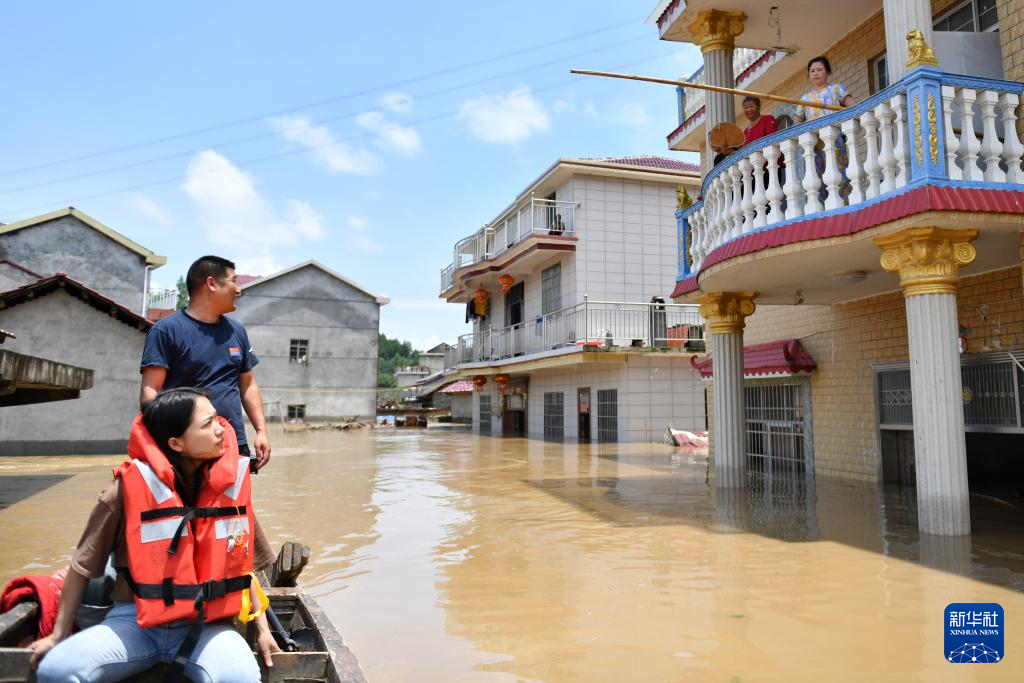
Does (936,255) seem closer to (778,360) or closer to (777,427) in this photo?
(778,360)


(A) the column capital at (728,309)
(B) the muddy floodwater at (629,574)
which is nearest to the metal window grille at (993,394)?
(B) the muddy floodwater at (629,574)

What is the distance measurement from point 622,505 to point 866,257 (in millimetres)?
4103

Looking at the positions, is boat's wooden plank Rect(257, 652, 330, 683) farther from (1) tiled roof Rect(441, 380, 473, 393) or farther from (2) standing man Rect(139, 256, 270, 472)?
(1) tiled roof Rect(441, 380, 473, 393)

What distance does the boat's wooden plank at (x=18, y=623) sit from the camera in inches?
94.5

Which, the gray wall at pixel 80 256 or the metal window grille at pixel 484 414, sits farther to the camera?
the metal window grille at pixel 484 414

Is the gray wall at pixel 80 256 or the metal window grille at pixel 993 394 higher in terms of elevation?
the gray wall at pixel 80 256

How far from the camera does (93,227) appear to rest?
26.5 metres

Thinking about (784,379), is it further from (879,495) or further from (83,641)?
(83,641)

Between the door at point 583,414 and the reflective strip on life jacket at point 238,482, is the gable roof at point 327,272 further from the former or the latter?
the reflective strip on life jacket at point 238,482

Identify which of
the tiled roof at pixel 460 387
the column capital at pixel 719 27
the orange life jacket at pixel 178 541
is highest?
the column capital at pixel 719 27

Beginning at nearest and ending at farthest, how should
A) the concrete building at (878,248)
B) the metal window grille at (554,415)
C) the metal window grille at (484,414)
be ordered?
the concrete building at (878,248) < the metal window grille at (554,415) < the metal window grille at (484,414)

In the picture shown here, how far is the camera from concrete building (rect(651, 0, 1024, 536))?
601cm

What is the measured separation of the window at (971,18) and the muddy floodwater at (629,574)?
588 cm

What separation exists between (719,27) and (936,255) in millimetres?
5362
